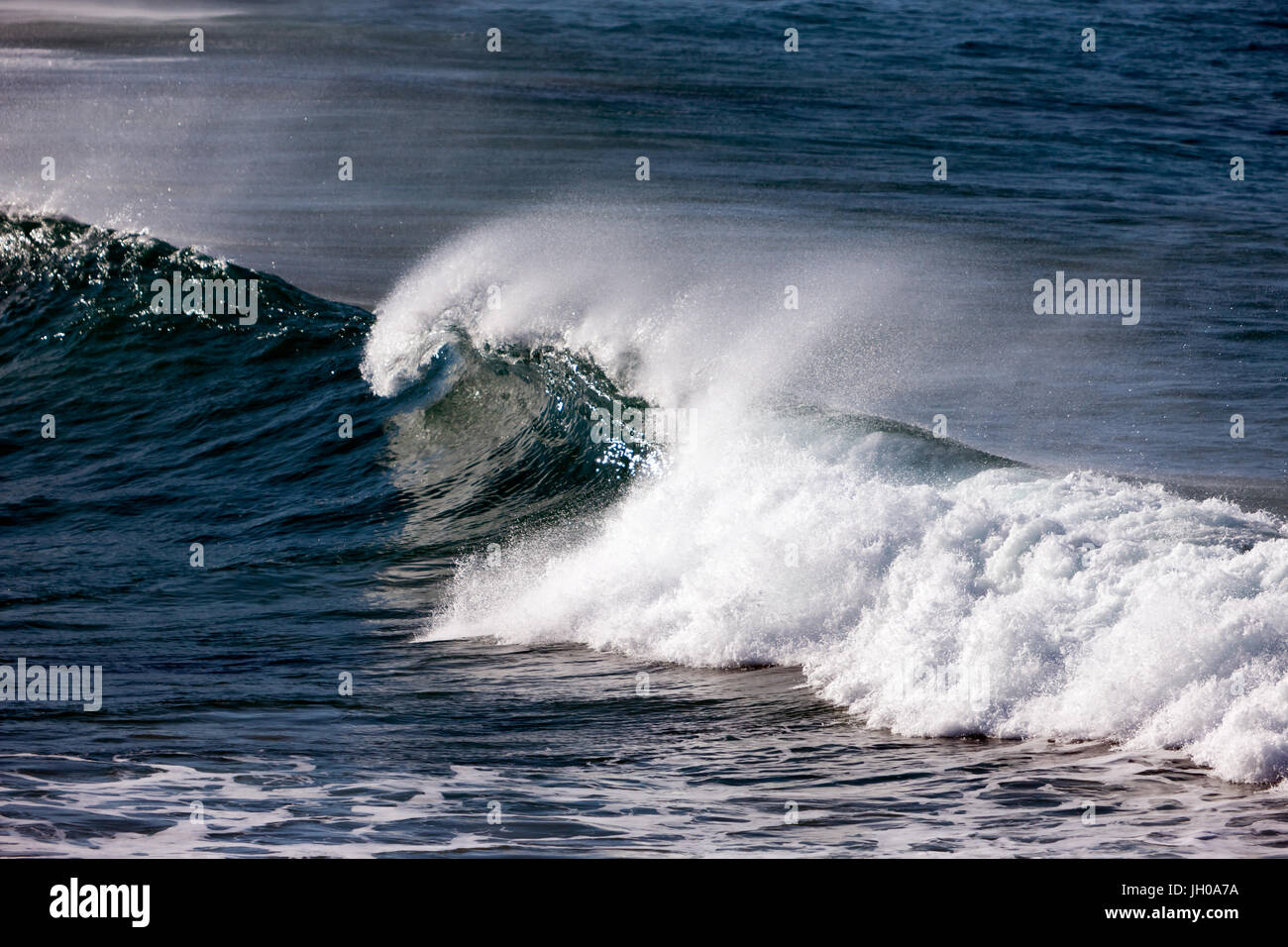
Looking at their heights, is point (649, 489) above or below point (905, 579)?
above

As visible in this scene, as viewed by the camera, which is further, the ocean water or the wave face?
the wave face

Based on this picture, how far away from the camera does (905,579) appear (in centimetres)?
882

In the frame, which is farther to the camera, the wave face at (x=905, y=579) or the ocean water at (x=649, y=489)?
the wave face at (x=905, y=579)

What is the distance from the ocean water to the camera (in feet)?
22.9

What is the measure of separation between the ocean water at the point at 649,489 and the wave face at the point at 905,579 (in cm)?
3

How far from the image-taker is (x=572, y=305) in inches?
587

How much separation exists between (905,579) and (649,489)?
3.07 m

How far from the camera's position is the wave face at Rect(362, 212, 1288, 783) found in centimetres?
729

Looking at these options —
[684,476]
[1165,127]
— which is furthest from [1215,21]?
[684,476]

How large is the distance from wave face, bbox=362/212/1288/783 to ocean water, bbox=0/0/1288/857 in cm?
3

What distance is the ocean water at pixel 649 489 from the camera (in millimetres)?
6988

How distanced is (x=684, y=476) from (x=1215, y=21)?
33.5 meters

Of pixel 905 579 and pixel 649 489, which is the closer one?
pixel 905 579

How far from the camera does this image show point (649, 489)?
450 inches
